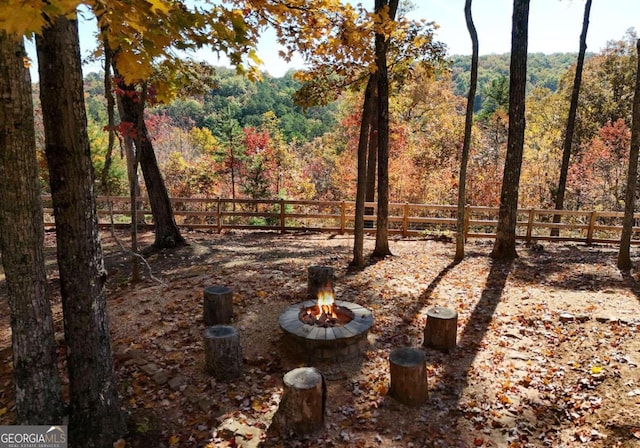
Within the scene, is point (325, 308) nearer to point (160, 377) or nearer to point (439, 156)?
point (160, 377)

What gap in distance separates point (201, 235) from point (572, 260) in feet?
32.7

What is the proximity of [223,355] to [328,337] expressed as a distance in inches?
47.9

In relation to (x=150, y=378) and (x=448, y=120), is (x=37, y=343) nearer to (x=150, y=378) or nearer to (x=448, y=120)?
(x=150, y=378)

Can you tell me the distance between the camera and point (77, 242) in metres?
2.86

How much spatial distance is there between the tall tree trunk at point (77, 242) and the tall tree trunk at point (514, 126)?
316 inches

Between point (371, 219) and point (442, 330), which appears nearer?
point (442, 330)

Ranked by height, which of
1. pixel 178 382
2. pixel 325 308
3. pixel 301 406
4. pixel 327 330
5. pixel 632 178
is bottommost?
pixel 178 382

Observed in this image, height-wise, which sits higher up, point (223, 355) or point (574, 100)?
point (574, 100)

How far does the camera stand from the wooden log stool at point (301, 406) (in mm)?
3461

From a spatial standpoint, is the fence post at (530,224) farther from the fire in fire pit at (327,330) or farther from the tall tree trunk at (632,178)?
the fire in fire pit at (327,330)

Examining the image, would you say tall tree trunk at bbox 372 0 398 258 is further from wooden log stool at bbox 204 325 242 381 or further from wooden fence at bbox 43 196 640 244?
wooden log stool at bbox 204 325 242 381

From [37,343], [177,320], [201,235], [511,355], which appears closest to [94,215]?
[37,343]

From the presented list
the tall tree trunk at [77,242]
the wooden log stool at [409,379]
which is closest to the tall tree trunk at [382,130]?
the wooden log stool at [409,379]

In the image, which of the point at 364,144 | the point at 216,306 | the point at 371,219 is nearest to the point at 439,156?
the point at 371,219
